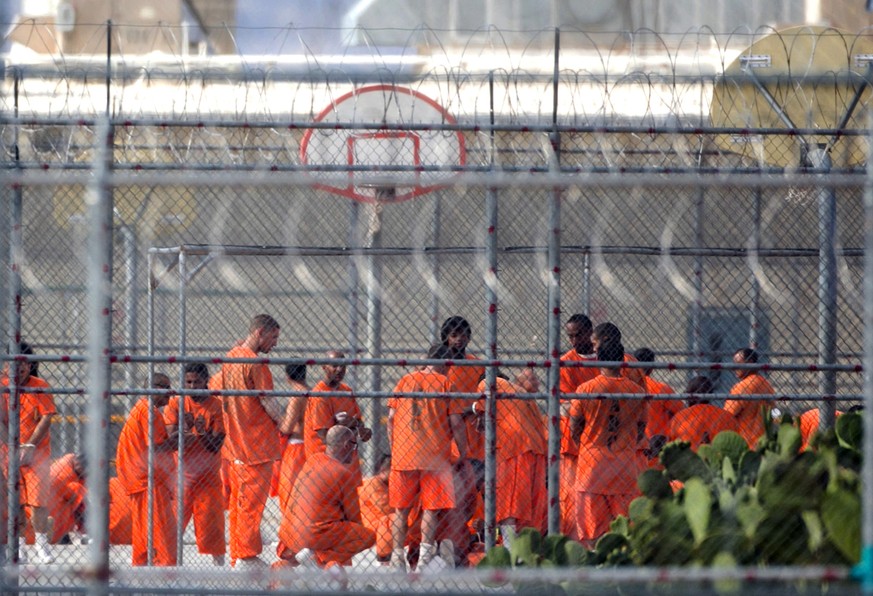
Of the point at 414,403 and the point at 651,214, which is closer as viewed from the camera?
the point at 414,403

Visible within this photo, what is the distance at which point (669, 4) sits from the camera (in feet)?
59.8

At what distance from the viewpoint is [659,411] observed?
8.27 meters

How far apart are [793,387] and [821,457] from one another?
5.09 metres

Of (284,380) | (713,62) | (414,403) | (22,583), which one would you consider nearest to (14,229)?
(22,583)

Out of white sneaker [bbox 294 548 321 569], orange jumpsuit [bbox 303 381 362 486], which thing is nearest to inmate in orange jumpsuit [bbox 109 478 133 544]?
orange jumpsuit [bbox 303 381 362 486]

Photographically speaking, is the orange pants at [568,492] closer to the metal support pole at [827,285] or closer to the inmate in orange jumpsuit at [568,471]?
the inmate in orange jumpsuit at [568,471]

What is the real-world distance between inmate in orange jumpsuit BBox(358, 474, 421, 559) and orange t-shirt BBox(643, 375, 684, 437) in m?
1.87

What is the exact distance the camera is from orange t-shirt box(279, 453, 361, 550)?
21.9 ft

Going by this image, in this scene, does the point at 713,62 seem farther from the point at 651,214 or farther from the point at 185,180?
the point at 185,180

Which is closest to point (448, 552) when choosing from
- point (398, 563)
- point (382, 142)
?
point (398, 563)

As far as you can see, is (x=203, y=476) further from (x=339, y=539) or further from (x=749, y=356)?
(x=749, y=356)

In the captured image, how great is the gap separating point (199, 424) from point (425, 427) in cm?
168

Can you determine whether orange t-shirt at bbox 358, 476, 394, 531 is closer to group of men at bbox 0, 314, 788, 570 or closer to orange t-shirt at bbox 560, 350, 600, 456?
group of men at bbox 0, 314, 788, 570

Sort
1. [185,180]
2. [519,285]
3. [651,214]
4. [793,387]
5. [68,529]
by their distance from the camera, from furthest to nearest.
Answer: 1. [651,214]
2. [519,285]
3. [793,387]
4. [68,529]
5. [185,180]
